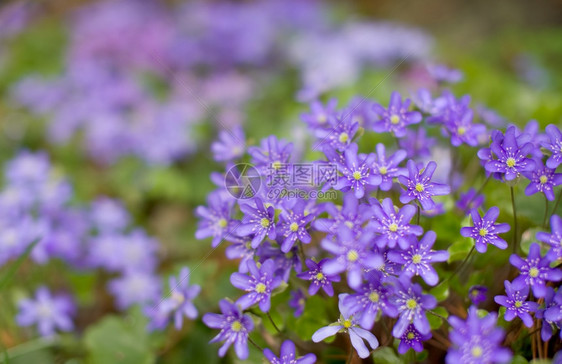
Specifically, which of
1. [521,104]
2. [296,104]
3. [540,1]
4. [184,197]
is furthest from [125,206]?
[540,1]

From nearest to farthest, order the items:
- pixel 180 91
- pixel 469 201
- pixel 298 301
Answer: pixel 298 301, pixel 469 201, pixel 180 91

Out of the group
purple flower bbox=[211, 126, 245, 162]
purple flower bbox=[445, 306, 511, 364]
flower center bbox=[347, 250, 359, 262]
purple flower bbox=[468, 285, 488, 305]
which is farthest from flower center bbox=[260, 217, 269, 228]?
purple flower bbox=[468, 285, 488, 305]

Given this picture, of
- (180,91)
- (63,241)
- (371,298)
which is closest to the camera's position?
(371,298)

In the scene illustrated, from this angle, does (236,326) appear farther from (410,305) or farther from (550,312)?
(550,312)

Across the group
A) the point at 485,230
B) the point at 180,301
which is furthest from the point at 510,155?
the point at 180,301

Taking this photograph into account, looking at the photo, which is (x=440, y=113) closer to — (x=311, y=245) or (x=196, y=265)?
(x=311, y=245)

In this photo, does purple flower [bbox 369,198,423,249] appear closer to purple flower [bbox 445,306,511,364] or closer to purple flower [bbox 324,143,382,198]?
purple flower [bbox 324,143,382,198]

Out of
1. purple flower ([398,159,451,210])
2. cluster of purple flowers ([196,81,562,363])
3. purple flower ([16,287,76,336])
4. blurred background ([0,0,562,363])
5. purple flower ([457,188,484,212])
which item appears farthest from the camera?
blurred background ([0,0,562,363])

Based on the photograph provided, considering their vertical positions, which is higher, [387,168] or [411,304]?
[387,168]
